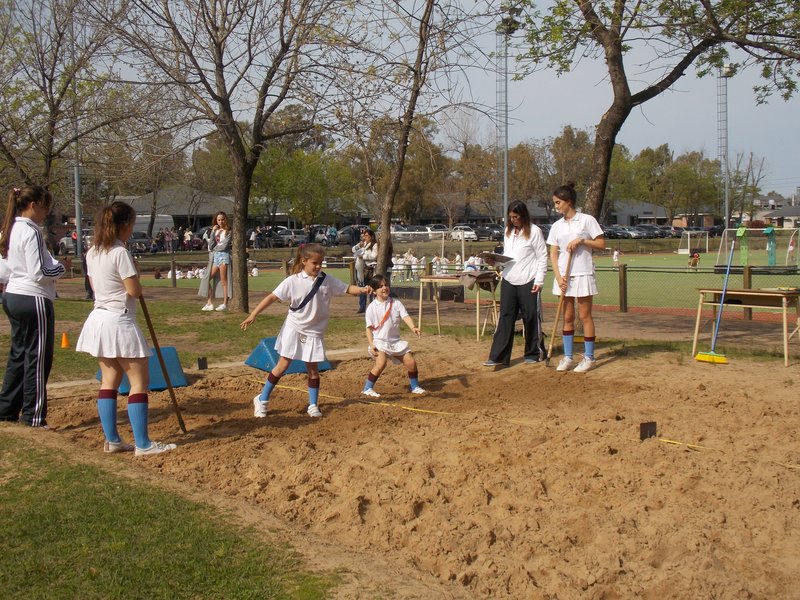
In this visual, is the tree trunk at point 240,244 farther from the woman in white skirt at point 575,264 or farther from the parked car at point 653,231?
the parked car at point 653,231

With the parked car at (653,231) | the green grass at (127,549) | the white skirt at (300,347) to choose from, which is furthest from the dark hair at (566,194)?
the parked car at (653,231)

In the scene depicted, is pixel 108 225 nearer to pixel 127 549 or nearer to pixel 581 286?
pixel 127 549

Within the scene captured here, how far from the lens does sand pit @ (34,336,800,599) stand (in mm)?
4605

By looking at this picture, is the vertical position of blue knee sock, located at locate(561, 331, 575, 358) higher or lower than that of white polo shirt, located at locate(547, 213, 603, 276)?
lower

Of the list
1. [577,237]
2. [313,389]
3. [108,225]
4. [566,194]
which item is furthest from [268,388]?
[566,194]

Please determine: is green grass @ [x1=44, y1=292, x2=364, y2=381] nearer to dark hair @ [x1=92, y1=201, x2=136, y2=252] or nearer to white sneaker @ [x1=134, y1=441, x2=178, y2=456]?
white sneaker @ [x1=134, y1=441, x2=178, y2=456]

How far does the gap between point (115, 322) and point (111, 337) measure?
12cm

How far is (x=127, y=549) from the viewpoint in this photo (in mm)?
4477

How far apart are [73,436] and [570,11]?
8.71 metres

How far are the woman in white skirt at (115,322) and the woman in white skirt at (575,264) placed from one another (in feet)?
16.5

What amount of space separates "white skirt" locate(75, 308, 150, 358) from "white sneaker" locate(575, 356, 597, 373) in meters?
5.20

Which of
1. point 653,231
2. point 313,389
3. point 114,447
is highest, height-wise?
point 653,231

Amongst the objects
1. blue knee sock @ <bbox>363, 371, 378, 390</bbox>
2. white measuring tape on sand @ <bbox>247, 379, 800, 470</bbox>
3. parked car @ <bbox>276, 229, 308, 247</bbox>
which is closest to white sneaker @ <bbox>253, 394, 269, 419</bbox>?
white measuring tape on sand @ <bbox>247, 379, 800, 470</bbox>

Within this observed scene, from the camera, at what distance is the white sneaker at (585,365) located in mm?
9469
